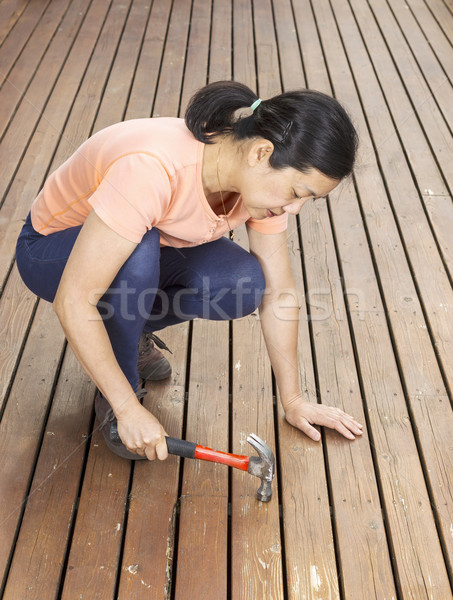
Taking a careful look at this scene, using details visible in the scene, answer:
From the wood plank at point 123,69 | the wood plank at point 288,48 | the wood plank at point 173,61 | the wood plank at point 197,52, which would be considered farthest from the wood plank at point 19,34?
the wood plank at point 288,48

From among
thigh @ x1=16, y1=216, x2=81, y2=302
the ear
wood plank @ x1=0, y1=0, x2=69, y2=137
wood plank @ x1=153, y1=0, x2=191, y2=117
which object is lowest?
wood plank @ x1=153, y1=0, x2=191, y2=117

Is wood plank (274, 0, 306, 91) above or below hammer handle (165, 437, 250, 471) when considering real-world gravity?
below

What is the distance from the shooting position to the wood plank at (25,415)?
1472 mm

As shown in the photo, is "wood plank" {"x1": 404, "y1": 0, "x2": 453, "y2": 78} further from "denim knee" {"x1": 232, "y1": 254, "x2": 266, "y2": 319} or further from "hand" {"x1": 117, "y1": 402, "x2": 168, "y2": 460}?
"hand" {"x1": 117, "y1": 402, "x2": 168, "y2": 460}

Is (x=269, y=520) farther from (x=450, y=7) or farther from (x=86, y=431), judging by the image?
(x=450, y=7)

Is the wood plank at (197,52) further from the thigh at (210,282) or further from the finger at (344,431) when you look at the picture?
the finger at (344,431)

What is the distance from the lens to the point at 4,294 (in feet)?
6.74

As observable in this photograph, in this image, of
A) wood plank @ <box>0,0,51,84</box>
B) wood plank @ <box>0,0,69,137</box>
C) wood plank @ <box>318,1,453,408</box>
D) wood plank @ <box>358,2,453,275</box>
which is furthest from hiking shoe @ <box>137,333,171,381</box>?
wood plank @ <box>0,0,51,84</box>

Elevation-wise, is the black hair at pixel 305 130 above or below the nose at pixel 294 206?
above

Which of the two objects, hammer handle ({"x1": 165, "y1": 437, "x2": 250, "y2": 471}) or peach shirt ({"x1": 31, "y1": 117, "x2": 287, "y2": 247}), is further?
hammer handle ({"x1": 165, "y1": 437, "x2": 250, "y2": 471})

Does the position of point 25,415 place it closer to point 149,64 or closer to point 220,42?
point 149,64

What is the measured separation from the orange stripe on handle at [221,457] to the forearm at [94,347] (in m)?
0.18

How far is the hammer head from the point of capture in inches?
56.4

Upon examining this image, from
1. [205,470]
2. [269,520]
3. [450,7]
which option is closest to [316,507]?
[269,520]
